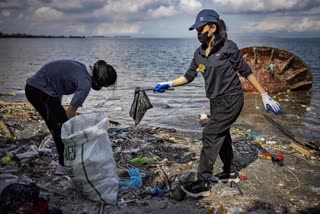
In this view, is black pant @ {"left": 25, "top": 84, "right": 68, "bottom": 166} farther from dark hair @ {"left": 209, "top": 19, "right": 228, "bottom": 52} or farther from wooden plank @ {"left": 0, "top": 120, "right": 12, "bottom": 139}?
wooden plank @ {"left": 0, "top": 120, "right": 12, "bottom": 139}

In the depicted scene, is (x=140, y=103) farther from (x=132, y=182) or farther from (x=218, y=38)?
(x=218, y=38)

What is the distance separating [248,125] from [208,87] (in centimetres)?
544

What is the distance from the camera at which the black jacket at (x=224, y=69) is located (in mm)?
3643

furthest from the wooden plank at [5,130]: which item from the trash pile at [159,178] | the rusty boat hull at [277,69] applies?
the rusty boat hull at [277,69]

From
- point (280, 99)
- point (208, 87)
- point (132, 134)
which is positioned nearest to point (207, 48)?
point (208, 87)

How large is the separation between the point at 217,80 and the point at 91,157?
6.01 ft

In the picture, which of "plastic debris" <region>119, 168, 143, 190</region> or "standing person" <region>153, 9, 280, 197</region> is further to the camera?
"plastic debris" <region>119, 168, 143, 190</region>

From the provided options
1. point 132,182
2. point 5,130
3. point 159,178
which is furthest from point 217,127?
point 5,130

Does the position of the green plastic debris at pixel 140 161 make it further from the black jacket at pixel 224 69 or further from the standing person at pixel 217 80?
the black jacket at pixel 224 69

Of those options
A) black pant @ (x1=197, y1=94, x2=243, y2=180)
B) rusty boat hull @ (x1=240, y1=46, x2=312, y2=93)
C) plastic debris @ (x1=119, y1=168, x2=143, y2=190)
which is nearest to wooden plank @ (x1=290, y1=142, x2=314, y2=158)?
black pant @ (x1=197, y1=94, x2=243, y2=180)

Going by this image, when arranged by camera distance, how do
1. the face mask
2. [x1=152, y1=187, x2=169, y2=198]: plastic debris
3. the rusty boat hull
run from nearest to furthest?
the face mask < [x1=152, y1=187, x2=169, y2=198]: plastic debris < the rusty boat hull

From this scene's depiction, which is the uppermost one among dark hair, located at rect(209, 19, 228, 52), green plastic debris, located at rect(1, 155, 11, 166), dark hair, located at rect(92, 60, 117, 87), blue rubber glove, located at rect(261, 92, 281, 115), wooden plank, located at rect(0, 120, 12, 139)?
dark hair, located at rect(209, 19, 228, 52)

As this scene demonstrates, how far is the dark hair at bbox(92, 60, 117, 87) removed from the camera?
367cm

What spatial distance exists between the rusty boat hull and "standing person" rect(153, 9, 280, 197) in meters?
11.7
